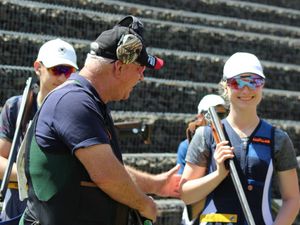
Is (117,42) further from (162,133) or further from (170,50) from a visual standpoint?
(170,50)

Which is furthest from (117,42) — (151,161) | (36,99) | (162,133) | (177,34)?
(177,34)

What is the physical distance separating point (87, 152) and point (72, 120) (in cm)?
14

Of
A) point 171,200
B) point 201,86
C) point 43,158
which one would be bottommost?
point 171,200

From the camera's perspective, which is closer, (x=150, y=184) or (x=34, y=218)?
(x=34, y=218)

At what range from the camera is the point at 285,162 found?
3.63 meters

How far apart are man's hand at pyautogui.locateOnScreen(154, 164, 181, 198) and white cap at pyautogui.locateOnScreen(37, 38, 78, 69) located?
129cm

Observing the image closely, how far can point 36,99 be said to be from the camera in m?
4.16

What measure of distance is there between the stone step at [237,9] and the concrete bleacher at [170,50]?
2 cm

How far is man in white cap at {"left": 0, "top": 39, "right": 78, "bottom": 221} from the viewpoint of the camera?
4.07 m

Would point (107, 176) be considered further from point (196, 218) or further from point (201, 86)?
point (201, 86)

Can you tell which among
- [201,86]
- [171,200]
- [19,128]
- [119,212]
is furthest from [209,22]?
[119,212]

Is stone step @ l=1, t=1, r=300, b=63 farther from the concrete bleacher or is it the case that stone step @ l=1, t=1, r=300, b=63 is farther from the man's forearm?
the man's forearm

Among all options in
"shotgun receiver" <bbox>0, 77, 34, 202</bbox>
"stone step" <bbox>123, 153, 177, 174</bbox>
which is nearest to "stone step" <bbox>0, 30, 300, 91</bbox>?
"stone step" <bbox>123, 153, 177, 174</bbox>

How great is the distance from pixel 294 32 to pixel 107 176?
8449mm
